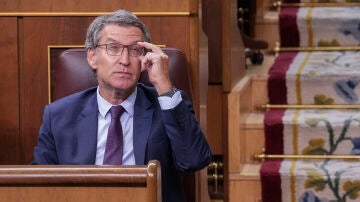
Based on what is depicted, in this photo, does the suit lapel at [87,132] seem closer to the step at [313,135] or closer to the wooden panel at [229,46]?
the wooden panel at [229,46]

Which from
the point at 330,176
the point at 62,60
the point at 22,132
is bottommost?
the point at 330,176

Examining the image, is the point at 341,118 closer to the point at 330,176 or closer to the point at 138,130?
the point at 330,176

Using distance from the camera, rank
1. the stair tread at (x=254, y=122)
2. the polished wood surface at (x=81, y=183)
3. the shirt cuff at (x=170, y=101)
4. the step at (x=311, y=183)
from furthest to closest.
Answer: the stair tread at (x=254, y=122) < the step at (x=311, y=183) < the shirt cuff at (x=170, y=101) < the polished wood surface at (x=81, y=183)

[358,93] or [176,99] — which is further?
[358,93]

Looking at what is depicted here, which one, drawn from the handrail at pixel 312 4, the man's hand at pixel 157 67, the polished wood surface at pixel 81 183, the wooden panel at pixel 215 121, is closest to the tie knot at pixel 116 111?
the man's hand at pixel 157 67

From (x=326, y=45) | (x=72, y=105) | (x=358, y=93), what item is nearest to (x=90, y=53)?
(x=72, y=105)

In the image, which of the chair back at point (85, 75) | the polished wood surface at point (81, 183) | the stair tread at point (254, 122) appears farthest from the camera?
the stair tread at point (254, 122)

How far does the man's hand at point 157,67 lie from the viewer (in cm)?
216

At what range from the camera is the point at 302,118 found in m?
3.35

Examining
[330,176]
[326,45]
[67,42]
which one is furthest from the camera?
[326,45]

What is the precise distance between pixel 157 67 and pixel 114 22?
0.16 m

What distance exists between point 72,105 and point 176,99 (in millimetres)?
301

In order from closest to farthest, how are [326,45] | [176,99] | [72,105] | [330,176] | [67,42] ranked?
[176,99] < [72,105] < [67,42] < [330,176] < [326,45]

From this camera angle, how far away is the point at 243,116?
3.30 m
